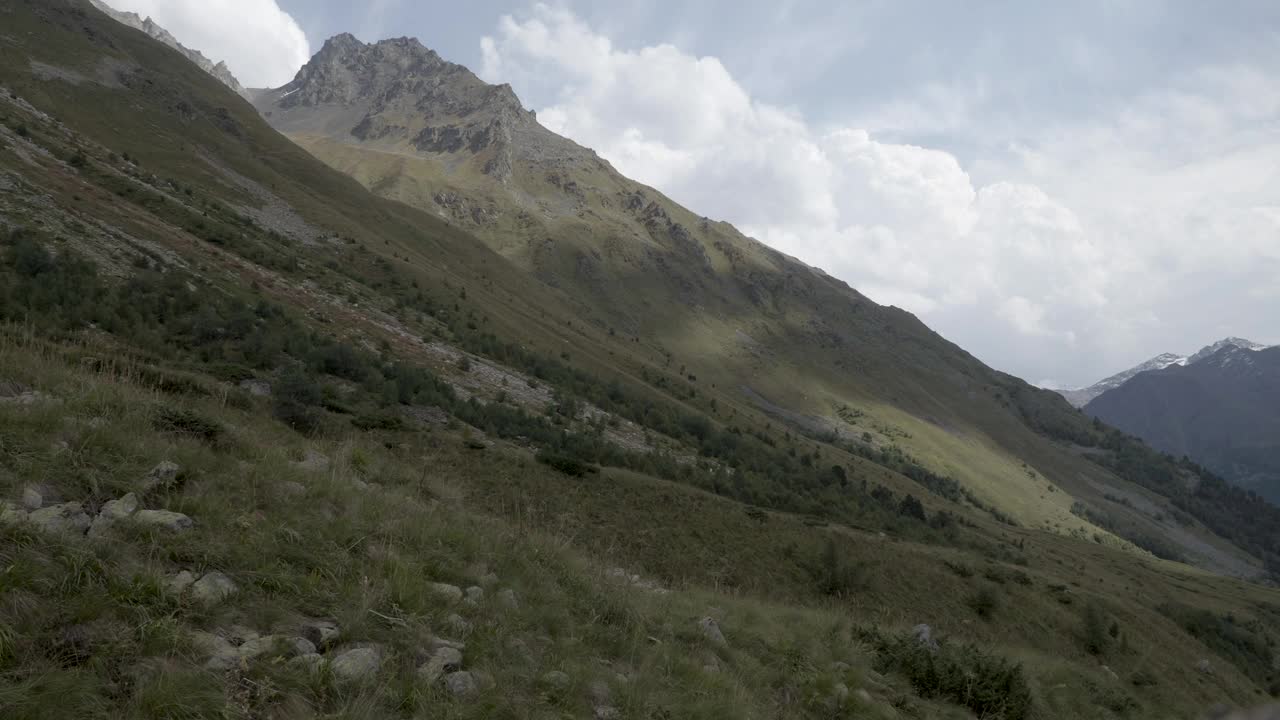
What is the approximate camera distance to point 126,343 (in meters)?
19.3

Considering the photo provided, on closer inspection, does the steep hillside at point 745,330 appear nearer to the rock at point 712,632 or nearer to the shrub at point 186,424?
the rock at point 712,632

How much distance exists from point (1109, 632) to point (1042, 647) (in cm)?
588

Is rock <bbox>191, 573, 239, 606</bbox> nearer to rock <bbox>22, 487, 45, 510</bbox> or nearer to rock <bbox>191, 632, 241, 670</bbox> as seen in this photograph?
rock <bbox>191, 632, 241, 670</bbox>

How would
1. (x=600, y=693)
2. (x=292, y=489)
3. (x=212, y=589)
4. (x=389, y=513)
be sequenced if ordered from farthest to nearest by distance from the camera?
(x=389, y=513), (x=292, y=489), (x=600, y=693), (x=212, y=589)

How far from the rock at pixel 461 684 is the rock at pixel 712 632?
382 centimetres

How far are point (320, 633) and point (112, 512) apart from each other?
2102 millimetres

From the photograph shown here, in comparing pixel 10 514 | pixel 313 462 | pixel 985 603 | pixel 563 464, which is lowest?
pixel 563 464

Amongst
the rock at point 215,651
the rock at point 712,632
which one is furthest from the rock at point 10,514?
the rock at point 712,632

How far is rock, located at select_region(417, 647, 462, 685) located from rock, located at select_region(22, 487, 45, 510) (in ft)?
10.7

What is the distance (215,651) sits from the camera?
4.07 meters

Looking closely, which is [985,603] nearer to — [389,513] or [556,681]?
[556,681]

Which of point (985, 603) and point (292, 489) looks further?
point (985, 603)

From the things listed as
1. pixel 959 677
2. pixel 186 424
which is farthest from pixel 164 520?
pixel 959 677

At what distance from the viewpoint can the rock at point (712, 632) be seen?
25.8 ft
